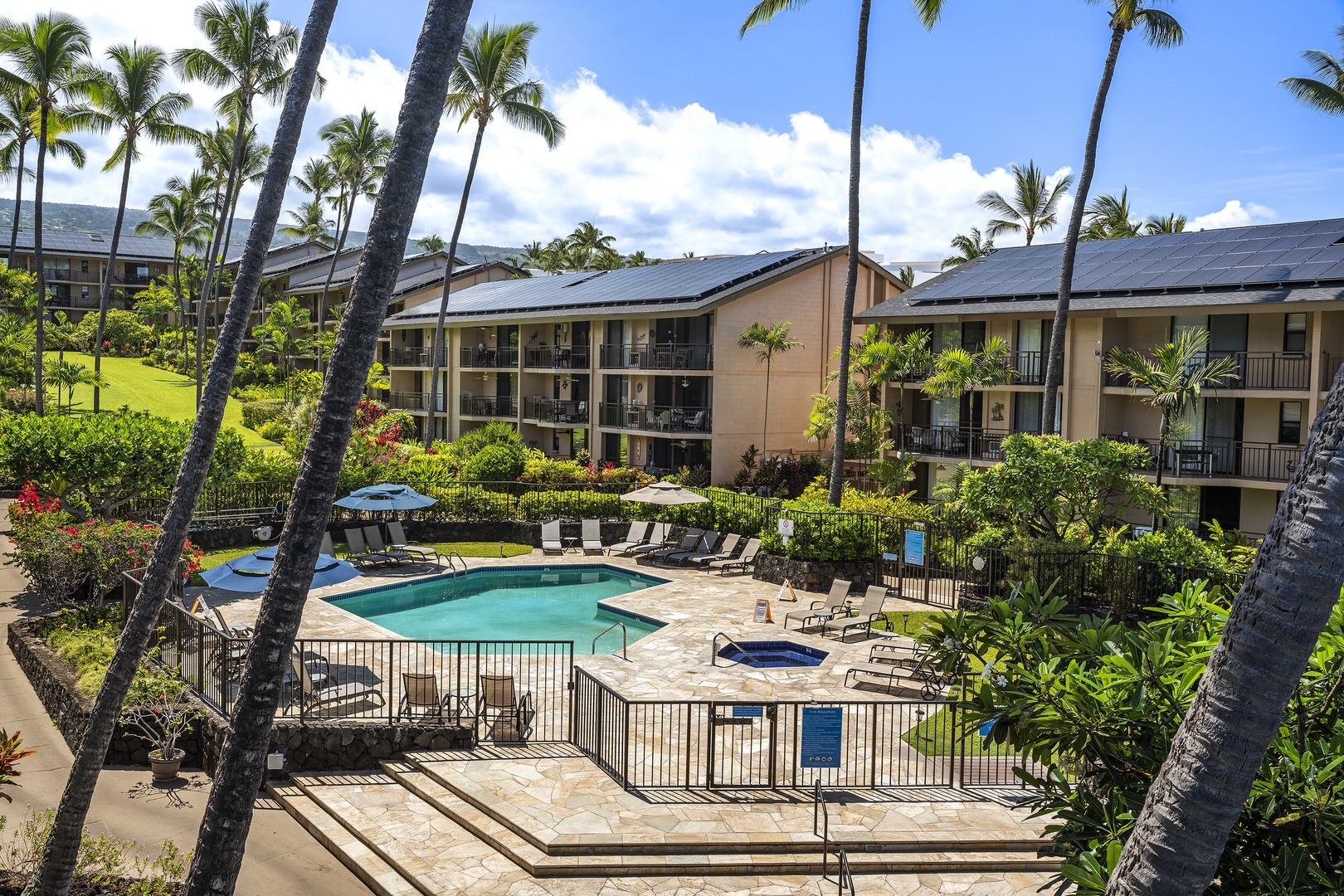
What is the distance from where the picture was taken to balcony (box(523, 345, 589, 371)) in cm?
4362

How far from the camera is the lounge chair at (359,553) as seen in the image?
28062 millimetres

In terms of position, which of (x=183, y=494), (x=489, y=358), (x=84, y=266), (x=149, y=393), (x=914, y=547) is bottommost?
(x=914, y=547)

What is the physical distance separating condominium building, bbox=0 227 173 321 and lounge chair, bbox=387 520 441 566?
70000 mm

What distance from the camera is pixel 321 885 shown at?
11086 mm

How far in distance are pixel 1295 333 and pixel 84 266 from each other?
96.2 m

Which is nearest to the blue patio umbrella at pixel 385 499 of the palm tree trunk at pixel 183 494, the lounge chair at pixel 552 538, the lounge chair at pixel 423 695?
the lounge chair at pixel 552 538

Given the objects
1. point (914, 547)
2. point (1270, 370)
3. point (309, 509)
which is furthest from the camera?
point (1270, 370)

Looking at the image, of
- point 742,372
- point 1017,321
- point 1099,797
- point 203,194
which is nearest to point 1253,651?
point 1099,797

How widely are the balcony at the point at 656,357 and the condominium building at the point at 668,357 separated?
0.18ft

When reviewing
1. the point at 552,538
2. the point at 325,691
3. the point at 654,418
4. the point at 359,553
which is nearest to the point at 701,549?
the point at 552,538

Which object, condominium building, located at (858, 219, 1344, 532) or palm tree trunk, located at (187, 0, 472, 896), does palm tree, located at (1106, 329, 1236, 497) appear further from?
palm tree trunk, located at (187, 0, 472, 896)

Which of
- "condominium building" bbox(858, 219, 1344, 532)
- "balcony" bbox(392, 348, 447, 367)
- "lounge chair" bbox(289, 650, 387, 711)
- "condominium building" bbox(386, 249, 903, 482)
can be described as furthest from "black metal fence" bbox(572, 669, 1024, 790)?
"balcony" bbox(392, 348, 447, 367)

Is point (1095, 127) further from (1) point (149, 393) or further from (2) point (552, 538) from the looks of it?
(1) point (149, 393)

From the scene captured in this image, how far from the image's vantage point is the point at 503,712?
15062 millimetres
